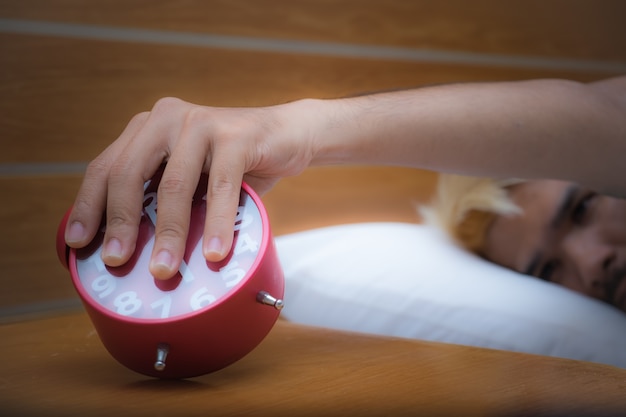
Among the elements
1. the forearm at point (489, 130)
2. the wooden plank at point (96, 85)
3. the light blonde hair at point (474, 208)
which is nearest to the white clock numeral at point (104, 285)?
the forearm at point (489, 130)

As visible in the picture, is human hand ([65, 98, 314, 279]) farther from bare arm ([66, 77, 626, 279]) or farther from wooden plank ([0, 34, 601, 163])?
wooden plank ([0, 34, 601, 163])

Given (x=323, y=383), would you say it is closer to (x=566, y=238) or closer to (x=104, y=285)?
(x=104, y=285)

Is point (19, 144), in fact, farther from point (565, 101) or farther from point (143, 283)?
point (565, 101)

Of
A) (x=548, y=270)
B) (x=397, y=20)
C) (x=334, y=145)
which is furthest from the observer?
(x=397, y=20)

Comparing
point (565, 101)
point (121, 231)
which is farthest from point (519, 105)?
point (121, 231)

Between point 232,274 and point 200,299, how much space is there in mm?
36

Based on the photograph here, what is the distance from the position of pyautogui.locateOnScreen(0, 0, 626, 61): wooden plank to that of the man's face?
396 millimetres

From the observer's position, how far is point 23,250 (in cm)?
100

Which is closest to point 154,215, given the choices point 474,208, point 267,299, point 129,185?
point 129,185

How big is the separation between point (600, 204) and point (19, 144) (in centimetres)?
99

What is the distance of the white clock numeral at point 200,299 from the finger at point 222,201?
0.03 m

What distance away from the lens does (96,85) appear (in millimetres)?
1000

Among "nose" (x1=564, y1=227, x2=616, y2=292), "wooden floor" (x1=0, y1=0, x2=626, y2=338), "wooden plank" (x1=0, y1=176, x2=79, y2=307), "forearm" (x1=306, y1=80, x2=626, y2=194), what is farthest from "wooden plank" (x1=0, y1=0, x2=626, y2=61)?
"nose" (x1=564, y1=227, x2=616, y2=292)

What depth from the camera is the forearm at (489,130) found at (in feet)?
2.66
